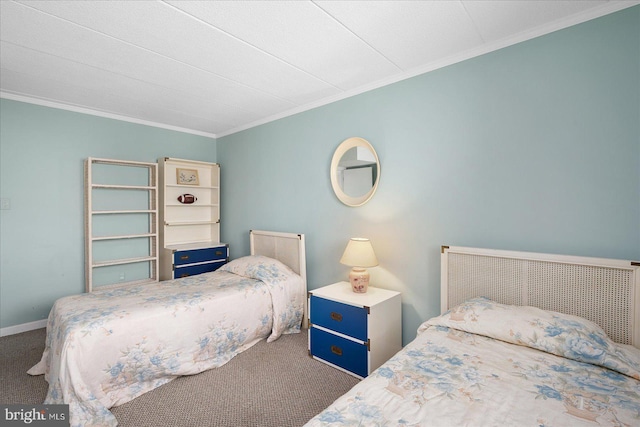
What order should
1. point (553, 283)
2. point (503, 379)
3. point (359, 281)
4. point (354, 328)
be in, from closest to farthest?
point (503, 379) < point (553, 283) < point (354, 328) < point (359, 281)

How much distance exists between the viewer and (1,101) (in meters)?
3.01

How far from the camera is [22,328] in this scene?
10.5ft

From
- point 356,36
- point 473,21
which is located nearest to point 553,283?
point 473,21

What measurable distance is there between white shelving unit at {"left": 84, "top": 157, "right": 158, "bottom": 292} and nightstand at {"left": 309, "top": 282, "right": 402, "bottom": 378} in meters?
2.39

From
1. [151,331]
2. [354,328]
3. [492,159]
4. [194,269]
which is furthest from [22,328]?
[492,159]

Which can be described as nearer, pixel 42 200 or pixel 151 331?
pixel 151 331

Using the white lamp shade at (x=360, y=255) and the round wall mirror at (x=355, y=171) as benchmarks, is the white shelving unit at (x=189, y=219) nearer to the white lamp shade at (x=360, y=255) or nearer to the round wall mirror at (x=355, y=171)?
the round wall mirror at (x=355, y=171)

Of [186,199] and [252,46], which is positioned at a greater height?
[252,46]

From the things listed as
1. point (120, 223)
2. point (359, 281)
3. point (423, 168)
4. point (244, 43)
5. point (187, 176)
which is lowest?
point (359, 281)

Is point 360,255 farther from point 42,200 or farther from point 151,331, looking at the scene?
point 42,200

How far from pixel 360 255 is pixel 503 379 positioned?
4.30ft

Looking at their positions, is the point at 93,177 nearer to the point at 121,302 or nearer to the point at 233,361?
the point at 121,302

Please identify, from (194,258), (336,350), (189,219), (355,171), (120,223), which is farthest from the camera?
(189,219)

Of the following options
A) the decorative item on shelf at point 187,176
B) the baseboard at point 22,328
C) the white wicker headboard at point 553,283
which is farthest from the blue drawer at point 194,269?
the white wicker headboard at point 553,283
